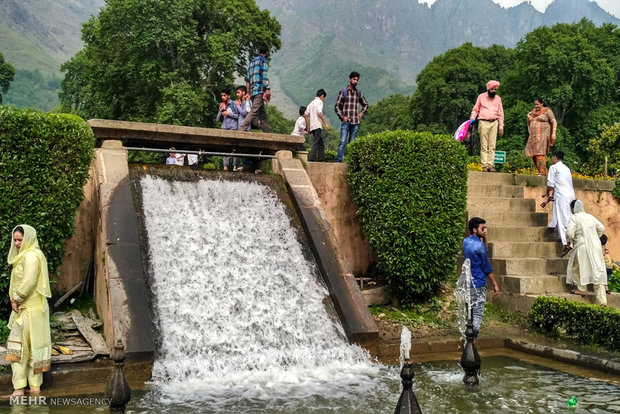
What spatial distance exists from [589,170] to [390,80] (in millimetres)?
143510

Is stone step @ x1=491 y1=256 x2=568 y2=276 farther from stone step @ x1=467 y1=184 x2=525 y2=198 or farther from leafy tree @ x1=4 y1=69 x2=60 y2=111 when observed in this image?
leafy tree @ x1=4 y1=69 x2=60 y2=111

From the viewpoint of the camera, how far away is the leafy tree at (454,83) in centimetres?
4412

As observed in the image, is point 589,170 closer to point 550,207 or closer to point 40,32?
point 550,207

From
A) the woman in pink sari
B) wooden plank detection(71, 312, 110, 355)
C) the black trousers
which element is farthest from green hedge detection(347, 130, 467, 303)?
wooden plank detection(71, 312, 110, 355)

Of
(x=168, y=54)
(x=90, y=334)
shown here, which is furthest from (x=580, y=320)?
(x=168, y=54)

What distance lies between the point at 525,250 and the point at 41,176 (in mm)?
8525

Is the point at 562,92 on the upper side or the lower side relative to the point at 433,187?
upper

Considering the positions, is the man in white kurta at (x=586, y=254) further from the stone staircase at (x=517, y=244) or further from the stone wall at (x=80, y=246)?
the stone wall at (x=80, y=246)

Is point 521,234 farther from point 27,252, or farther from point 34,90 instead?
point 34,90

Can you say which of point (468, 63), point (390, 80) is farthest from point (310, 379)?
point (390, 80)

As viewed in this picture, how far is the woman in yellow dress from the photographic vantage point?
243 inches

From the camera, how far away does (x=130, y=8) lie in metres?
27.7

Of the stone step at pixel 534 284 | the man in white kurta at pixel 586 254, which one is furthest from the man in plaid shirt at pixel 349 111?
the man in white kurta at pixel 586 254

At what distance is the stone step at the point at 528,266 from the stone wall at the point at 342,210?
231cm
